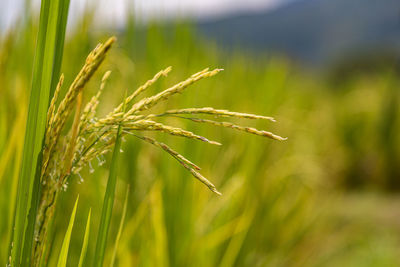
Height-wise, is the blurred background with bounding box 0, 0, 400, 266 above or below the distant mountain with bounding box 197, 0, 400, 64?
below

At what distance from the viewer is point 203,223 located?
152cm

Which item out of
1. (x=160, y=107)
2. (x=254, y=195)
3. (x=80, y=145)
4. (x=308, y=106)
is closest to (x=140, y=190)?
(x=160, y=107)

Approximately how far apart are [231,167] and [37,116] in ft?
5.49

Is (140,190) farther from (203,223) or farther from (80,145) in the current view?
(80,145)

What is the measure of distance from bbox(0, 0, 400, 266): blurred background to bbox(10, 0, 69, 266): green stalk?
0.39 ft

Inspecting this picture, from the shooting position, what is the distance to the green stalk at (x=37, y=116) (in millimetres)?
411

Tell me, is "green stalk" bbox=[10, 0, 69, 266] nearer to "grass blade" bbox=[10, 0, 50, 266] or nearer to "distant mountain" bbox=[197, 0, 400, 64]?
"grass blade" bbox=[10, 0, 50, 266]

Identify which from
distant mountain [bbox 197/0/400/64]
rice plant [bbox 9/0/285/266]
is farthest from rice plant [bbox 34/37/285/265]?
distant mountain [bbox 197/0/400/64]

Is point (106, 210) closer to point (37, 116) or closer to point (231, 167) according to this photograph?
point (37, 116)

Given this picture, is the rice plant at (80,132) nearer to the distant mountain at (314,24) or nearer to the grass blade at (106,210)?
the grass blade at (106,210)

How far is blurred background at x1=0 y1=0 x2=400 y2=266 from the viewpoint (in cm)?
114

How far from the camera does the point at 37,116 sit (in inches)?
16.3

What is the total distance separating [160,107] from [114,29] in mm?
370

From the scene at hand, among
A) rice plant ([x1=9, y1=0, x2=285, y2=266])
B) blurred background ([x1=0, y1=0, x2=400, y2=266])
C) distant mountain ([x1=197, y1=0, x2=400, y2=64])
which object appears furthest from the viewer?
distant mountain ([x1=197, y1=0, x2=400, y2=64])
